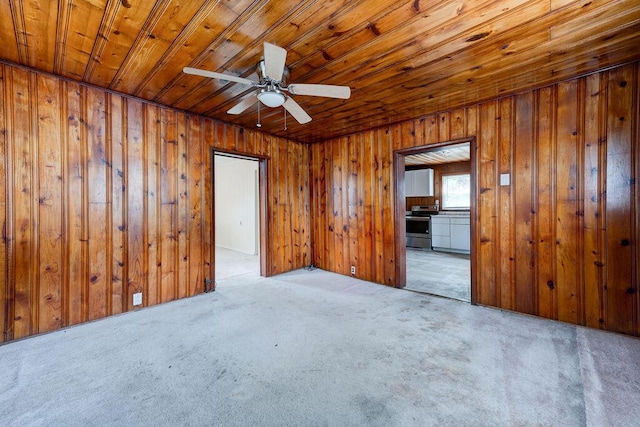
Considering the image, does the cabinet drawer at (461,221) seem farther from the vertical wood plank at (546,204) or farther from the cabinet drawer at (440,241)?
the vertical wood plank at (546,204)

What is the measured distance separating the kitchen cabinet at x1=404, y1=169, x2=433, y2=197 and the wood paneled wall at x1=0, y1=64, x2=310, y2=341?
5385 mm

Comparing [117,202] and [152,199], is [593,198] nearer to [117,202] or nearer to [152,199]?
[152,199]

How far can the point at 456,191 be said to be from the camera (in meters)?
7.22

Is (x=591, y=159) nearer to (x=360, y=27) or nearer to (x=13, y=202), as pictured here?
(x=360, y=27)

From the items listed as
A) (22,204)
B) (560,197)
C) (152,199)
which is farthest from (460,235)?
(22,204)

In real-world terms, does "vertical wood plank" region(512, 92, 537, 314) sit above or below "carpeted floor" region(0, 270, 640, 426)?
above

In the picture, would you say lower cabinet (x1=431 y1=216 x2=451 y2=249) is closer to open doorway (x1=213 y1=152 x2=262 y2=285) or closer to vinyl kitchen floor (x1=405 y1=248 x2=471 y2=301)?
vinyl kitchen floor (x1=405 y1=248 x2=471 y2=301)

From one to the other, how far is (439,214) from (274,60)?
6.48 metres

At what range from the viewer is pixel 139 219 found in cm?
309

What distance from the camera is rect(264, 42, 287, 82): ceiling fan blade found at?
5.20 feet

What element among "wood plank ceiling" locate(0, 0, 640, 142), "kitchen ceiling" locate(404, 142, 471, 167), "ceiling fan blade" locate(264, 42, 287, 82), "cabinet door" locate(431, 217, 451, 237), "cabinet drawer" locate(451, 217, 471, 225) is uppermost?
"kitchen ceiling" locate(404, 142, 471, 167)

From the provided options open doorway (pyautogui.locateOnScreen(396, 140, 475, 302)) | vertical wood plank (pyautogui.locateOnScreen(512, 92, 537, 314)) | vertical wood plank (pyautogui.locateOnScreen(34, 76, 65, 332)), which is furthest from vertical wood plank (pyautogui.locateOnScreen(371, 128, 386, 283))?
→ vertical wood plank (pyautogui.locateOnScreen(34, 76, 65, 332))

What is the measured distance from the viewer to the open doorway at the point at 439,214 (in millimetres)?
5297

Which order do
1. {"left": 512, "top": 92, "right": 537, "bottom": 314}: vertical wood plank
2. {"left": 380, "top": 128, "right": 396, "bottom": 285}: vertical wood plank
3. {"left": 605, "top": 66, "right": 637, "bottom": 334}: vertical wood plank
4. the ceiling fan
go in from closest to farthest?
the ceiling fan < {"left": 605, "top": 66, "right": 637, "bottom": 334}: vertical wood plank < {"left": 512, "top": 92, "right": 537, "bottom": 314}: vertical wood plank < {"left": 380, "top": 128, "right": 396, "bottom": 285}: vertical wood plank
